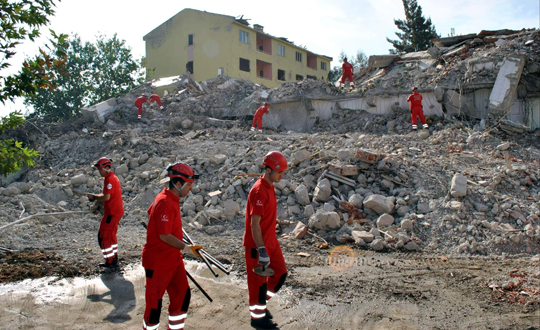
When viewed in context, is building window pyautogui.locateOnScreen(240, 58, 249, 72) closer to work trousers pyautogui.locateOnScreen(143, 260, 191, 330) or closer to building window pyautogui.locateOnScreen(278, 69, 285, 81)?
building window pyautogui.locateOnScreen(278, 69, 285, 81)

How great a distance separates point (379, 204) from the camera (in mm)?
7555

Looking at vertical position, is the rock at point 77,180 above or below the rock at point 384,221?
above

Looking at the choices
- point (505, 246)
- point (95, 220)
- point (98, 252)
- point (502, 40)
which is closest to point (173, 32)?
point (502, 40)

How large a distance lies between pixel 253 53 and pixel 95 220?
25.6 meters

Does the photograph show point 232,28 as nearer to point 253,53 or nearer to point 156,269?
point 253,53

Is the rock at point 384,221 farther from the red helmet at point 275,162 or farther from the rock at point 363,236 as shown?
the red helmet at point 275,162

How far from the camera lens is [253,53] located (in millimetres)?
31859

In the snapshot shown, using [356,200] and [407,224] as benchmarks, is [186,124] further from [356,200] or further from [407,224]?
[407,224]

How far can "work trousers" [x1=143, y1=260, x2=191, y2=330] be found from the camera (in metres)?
3.28

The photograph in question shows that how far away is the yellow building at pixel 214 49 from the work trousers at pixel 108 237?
Answer: 24.6 metres

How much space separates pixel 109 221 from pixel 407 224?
16.7 feet

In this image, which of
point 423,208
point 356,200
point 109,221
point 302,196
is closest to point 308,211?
point 302,196

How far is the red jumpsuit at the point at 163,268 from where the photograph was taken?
129 inches

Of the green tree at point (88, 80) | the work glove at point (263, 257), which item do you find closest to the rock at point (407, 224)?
the work glove at point (263, 257)
